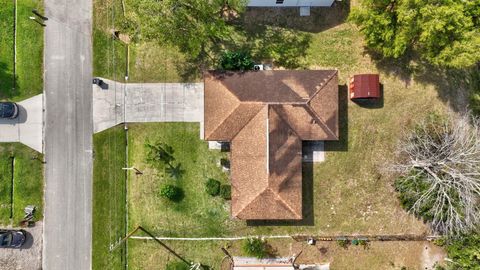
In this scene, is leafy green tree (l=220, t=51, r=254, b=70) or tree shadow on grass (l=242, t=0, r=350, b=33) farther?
tree shadow on grass (l=242, t=0, r=350, b=33)

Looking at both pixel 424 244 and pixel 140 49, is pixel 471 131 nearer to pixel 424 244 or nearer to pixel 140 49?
pixel 424 244

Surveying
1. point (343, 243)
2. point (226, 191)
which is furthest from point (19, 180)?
point (343, 243)

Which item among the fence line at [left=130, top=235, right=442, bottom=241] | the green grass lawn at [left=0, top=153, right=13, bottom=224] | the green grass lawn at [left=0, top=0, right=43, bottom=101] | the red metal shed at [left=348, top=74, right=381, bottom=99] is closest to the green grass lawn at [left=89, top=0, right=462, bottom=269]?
the fence line at [left=130, top=235, right=442, bottom=241]

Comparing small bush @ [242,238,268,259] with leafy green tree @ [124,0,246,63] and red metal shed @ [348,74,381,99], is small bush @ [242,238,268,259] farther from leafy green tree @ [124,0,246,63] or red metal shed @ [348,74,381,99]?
leafy green tree @ [124,0,246,63]

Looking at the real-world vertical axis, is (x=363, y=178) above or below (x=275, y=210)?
above

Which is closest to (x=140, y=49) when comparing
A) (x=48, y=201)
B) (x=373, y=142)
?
(x=48, y=201)
